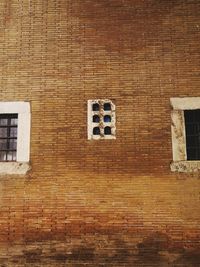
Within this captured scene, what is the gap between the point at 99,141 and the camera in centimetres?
835

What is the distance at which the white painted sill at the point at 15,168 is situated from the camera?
27.2 feet

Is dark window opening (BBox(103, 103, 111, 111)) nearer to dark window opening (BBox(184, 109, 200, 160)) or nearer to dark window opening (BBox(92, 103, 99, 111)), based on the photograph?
dark window opening (BBox(92, 103, 99, 111))

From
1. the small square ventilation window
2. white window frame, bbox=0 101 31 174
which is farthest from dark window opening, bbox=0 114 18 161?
the small square ventilation window

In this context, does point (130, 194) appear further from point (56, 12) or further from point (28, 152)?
point (56, 12)

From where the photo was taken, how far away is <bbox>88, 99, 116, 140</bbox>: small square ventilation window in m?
8.38

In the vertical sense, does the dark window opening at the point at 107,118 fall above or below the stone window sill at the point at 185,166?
above

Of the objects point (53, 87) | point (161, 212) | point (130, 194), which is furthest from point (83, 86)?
point (161, 212)

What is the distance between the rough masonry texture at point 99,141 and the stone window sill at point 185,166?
4.4 inches

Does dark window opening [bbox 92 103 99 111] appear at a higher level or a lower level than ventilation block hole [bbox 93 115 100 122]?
higher

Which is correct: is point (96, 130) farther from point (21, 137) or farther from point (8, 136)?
point (8, 136)

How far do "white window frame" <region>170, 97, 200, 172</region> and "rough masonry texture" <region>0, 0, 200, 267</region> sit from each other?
122 mm

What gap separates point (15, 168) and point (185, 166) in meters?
3.71

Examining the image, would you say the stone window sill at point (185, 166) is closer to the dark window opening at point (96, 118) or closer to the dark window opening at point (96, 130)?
the dark window opening at point (96, 130)

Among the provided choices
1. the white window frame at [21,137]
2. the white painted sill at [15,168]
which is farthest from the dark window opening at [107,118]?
the white painted sill at [15,168]
